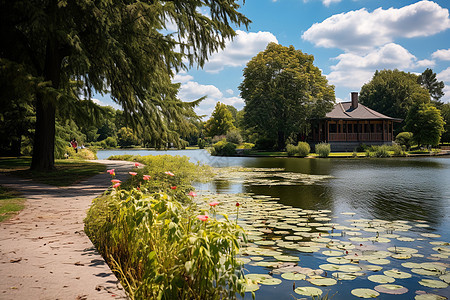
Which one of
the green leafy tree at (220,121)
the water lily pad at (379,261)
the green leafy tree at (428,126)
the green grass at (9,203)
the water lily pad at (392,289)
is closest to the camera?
the water lily pad at (392,289)

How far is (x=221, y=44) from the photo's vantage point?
14398 millimetres

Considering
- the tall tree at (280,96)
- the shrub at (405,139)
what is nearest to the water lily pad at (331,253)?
the tall tree at (280,96)

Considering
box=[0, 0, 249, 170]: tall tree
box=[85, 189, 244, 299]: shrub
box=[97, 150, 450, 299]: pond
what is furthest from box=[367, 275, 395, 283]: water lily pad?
box=[0, 0, 249, 170]: tall tree

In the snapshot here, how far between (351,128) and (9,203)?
43.8 m

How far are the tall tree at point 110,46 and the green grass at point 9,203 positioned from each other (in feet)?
8.82

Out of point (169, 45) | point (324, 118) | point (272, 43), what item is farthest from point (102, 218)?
point (272, 43)

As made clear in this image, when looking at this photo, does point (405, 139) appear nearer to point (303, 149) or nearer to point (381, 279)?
point (303, 149)

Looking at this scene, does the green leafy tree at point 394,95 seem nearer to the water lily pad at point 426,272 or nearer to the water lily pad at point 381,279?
the water lily pad at point 426,272

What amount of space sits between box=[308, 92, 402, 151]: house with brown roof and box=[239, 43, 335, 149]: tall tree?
176 cm

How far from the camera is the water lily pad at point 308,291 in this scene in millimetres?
3727

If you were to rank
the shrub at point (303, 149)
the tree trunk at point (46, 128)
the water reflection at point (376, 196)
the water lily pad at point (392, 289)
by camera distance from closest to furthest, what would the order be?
the water lily pad at point (392, 289) < the water reflection at point (376, 196) < the tree trunk at point (46, 128) < the shrub at point (303, 149)

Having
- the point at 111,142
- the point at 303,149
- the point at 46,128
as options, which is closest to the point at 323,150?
the point at 303,149

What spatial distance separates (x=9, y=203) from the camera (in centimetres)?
719

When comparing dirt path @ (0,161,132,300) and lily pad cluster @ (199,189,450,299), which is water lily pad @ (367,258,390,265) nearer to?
lily pad cluster @ (199,189,450,299)
